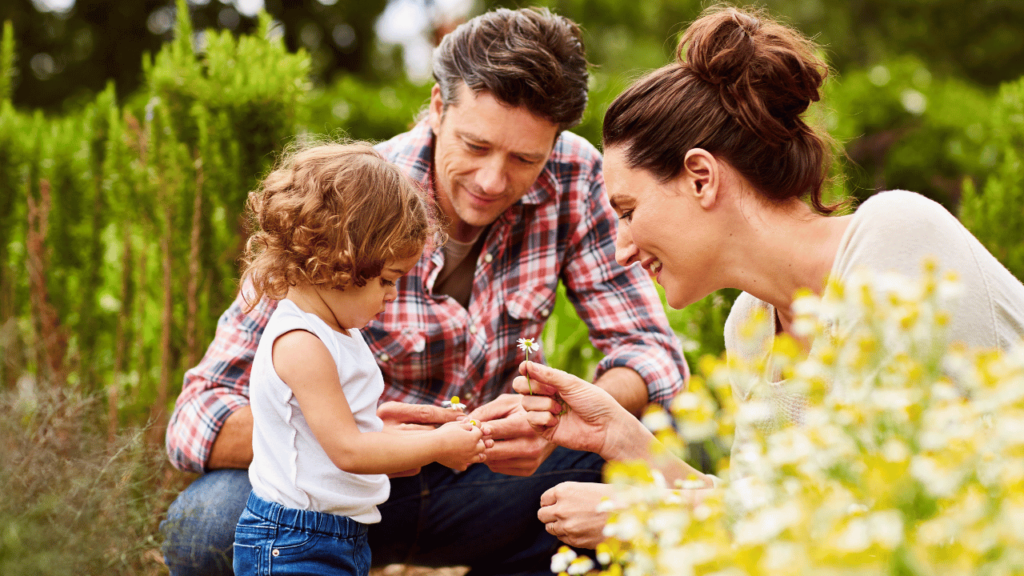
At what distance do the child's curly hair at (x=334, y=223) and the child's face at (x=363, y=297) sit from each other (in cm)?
2

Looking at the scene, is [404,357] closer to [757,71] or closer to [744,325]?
[744,325]

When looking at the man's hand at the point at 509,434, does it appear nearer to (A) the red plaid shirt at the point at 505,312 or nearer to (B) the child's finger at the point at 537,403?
(B) the child's finger at the point at 537,403

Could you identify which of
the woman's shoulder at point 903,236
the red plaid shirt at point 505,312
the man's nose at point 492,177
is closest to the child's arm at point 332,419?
the red plaid shirt at point 505,312

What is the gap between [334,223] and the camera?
6.28ft

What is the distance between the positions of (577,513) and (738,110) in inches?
40.5

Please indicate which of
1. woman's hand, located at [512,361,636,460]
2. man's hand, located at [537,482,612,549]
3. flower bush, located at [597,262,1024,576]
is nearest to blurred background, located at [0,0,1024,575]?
woman's hand, located at [512,361,636,460]

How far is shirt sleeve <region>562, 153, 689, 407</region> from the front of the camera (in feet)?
9.25

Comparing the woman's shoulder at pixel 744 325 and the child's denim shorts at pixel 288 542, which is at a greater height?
the woman's shoulder at pixel 744 325

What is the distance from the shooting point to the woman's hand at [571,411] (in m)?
2.09

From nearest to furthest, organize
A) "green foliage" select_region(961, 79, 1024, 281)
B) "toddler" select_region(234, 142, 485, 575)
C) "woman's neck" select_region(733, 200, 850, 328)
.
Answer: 1. "toddler" select_region(234, 142, 485, 575)
2. "woman's neck" select_region(733, 200, 850, 328)
3. "green foliage" select_region(961, 79, 1024, 281)

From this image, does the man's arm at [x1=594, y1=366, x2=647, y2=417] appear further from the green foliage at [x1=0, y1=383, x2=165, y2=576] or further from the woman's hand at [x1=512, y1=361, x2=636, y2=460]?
the green foliage at [x1=0, y1=383, x2=165, y2=576]

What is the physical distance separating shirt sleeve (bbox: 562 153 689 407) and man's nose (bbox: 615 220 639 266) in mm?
679

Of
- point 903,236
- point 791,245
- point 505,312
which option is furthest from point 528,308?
point 903,236

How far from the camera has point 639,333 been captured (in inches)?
111
